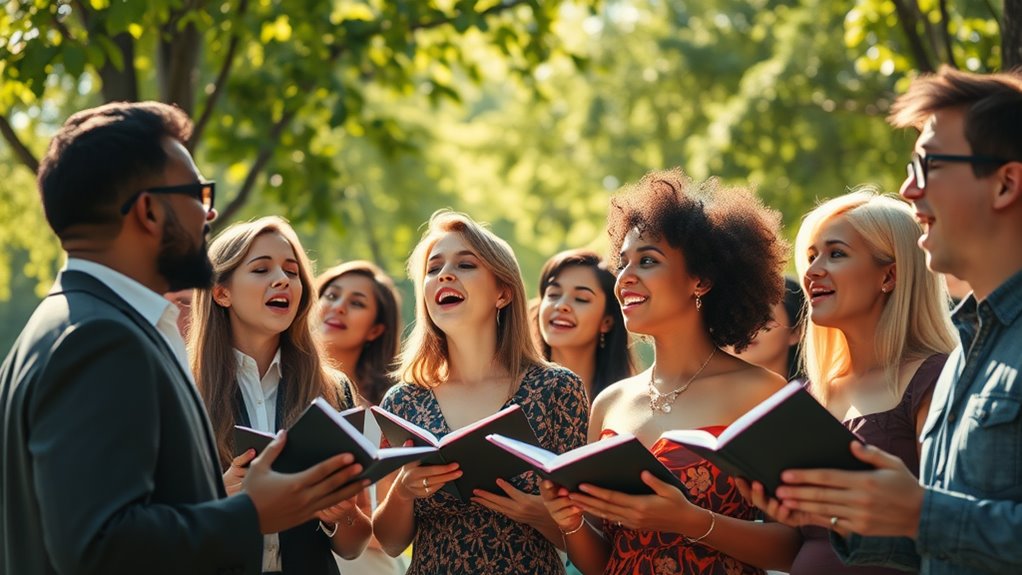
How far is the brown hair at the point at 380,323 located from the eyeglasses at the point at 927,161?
5000mm

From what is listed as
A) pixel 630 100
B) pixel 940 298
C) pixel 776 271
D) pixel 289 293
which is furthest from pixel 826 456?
pixel 630 100

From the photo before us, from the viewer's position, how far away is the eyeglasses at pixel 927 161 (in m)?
3.35

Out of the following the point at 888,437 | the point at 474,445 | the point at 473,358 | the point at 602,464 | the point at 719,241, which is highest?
the point at 719,241

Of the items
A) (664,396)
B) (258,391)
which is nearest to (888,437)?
(664,396)

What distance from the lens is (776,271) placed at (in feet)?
17.7

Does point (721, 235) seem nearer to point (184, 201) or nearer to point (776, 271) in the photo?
point (776, 271)

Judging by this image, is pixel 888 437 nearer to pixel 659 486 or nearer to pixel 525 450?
pixel 659 486

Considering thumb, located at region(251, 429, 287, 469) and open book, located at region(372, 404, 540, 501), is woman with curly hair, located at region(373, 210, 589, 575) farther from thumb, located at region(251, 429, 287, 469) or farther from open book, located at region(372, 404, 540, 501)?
thumb, located at region(251, 429, 287, 469)

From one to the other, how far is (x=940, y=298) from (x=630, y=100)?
14458 millimetres

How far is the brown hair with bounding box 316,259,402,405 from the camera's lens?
8016 millimetres

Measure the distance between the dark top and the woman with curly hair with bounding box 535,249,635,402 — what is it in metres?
3.07

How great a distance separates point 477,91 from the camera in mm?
18016

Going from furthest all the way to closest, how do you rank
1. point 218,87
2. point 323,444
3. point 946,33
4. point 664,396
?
point 218,87 < point 946,33 < point 664,396 < point 323,444

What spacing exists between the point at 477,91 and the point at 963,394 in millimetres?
15143
